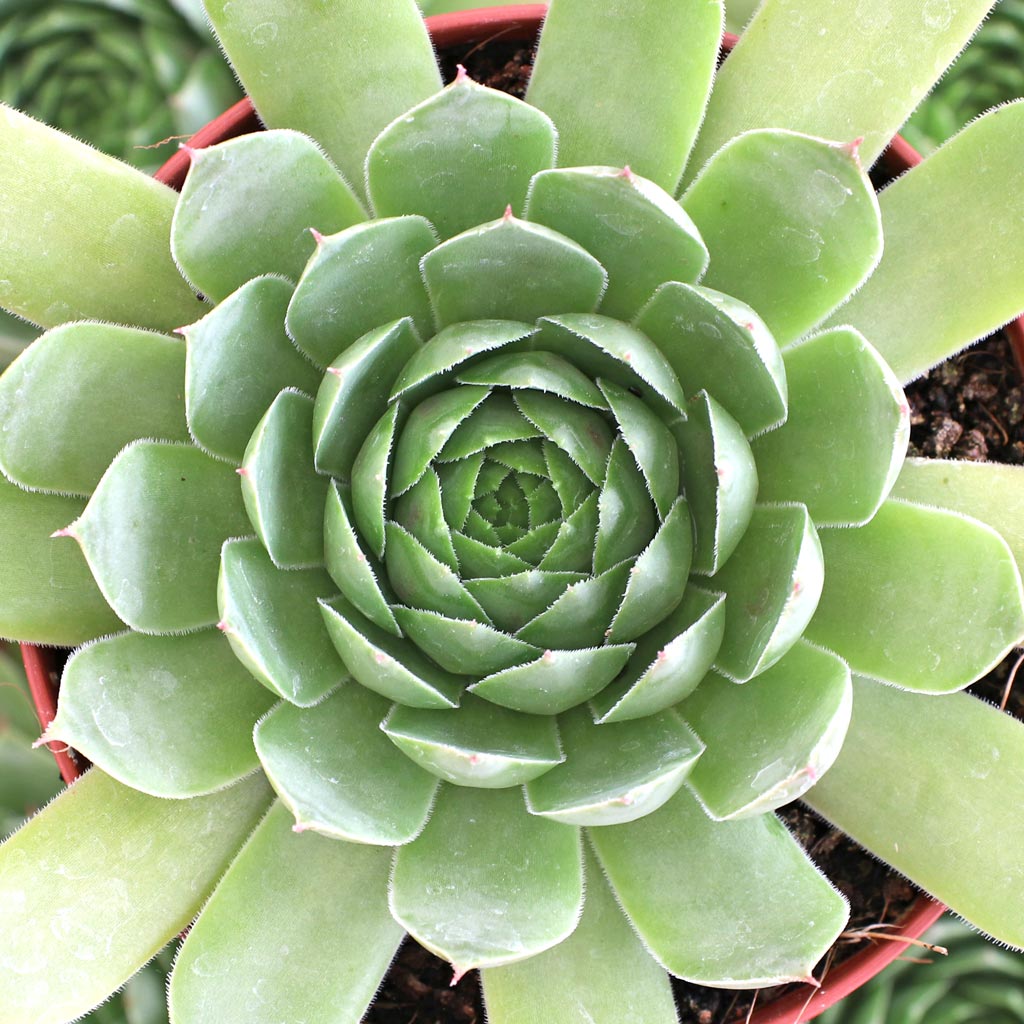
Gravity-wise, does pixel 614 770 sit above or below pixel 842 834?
above

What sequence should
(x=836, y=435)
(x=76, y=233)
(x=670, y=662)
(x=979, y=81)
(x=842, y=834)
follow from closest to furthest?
(x=670, y=662), (x=836, y=435), (x=76, y=233), (x=842, y=834), (x=979, y=81)

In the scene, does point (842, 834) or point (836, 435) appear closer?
point (836, 435)

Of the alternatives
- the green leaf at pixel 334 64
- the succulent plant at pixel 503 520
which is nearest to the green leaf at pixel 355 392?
the succulent plant at pixel 503 520

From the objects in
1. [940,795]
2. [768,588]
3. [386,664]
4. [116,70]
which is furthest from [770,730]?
[116,70]

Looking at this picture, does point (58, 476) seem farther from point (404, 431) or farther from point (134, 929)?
point (134, 929)

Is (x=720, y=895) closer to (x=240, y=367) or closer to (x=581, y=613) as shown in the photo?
(x=581, y=613)

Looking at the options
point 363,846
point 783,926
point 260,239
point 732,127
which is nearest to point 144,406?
point 260,239
